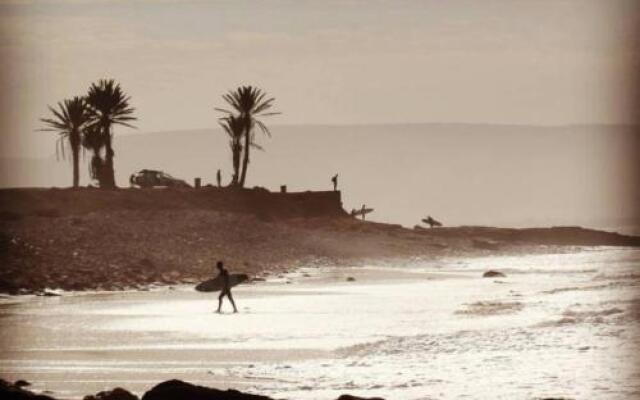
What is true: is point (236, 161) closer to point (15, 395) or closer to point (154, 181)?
point (154, 181)

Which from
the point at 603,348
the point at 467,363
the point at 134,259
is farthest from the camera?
the point at 134,259

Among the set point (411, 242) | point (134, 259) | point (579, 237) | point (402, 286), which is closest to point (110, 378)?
point (402, 286)

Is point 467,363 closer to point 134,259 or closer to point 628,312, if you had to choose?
point 628,312

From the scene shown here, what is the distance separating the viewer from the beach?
25.5 m

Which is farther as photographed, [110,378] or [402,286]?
[402,286]

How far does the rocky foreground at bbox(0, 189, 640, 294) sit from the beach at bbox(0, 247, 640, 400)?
449 cm

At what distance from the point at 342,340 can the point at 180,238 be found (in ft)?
120

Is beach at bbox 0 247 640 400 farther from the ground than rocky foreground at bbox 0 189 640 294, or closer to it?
closer to it

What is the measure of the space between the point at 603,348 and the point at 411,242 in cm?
5574

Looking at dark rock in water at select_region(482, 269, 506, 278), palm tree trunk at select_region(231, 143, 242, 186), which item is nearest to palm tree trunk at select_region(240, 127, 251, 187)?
palm tree trunk at select_region(231, 143, 242, 186)

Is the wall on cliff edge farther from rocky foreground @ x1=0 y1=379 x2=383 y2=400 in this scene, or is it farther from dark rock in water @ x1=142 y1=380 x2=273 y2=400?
dark rock in water @ x1=142 y1=380 x2=273 y2=400

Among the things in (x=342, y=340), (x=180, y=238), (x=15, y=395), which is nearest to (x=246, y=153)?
(x=180, y=238)

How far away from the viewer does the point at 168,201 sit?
8100 cm

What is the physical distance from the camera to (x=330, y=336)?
3450 centimetres
